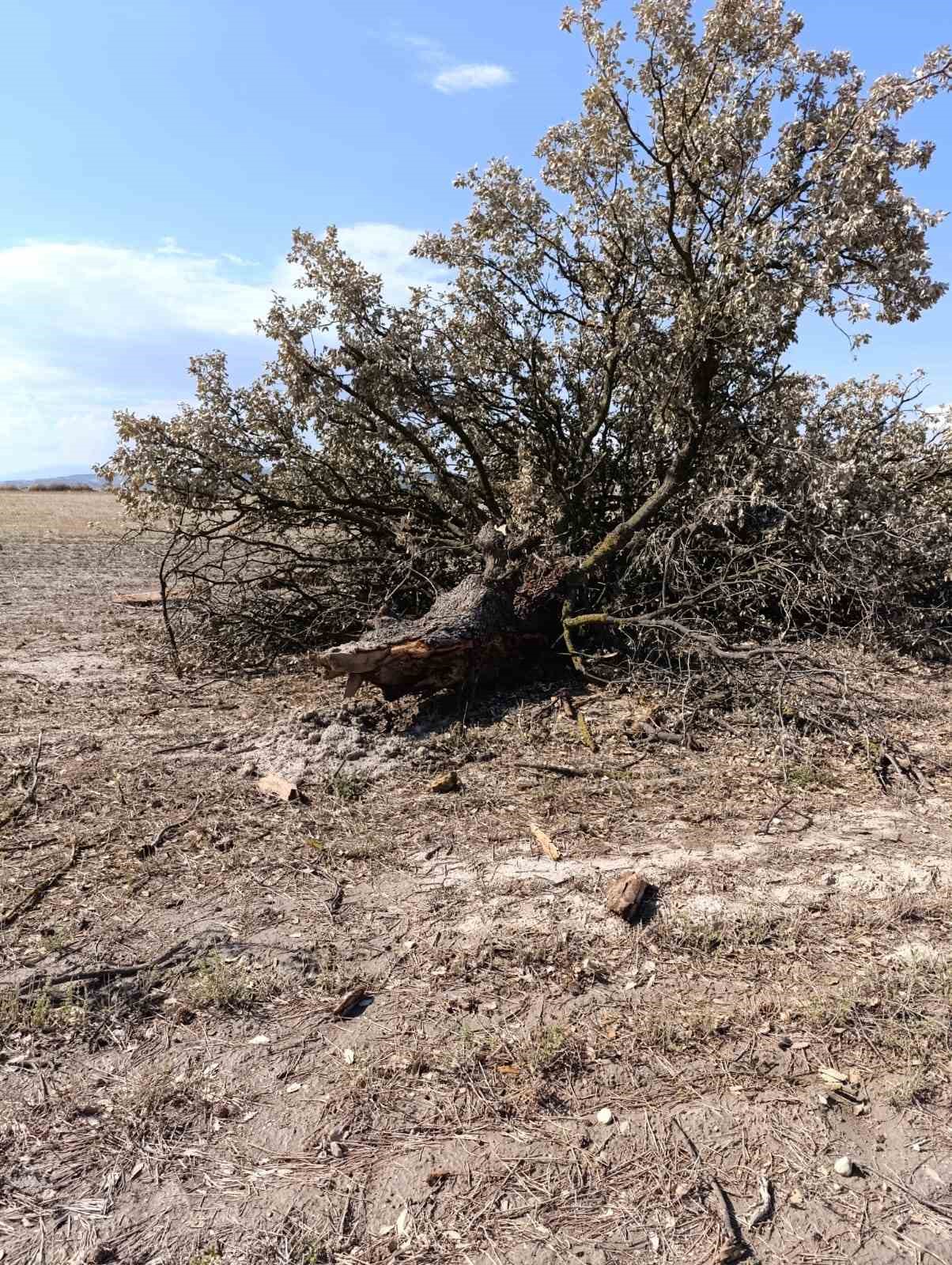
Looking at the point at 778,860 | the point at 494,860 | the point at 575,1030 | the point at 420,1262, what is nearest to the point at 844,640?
the point at 778,860

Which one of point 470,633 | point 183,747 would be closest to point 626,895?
point 470,633

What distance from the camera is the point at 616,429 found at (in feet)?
23.2

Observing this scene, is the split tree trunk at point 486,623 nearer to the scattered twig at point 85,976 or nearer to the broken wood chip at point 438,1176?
the scattered twig at point 85,976

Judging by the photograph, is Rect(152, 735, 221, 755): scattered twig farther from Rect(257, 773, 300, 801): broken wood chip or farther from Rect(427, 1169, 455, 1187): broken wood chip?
Rect(427, 1169, 455, 1187): broken wood chip

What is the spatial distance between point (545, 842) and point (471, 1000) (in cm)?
106

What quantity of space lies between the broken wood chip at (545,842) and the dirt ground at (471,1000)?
0.09 feet

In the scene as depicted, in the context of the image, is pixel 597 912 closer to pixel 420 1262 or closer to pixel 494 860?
pixel 494 860

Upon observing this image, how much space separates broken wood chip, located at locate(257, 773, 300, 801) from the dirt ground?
0.06 meters

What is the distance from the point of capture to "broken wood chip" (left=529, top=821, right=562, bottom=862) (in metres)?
3.76

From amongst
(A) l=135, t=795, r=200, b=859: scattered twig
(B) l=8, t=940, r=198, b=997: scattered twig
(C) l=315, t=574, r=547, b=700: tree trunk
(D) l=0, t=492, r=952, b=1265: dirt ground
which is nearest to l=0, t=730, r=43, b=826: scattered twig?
(D) l=0, t=492, r=952, b=1265: dirt ground

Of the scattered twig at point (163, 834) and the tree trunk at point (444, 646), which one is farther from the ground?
the tree trunk at point (444, 646)

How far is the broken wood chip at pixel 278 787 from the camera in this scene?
4.38 m

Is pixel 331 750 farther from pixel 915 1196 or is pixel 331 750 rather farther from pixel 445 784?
pixel 915 1196

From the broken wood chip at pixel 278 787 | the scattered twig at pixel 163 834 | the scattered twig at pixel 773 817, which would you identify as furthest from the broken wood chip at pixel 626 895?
the scattered twig at pixel 163 834
